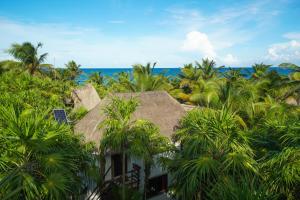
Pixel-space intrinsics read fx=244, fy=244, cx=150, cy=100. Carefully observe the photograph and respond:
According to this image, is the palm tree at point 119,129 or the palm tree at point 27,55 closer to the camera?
the palm tree at point 119,129

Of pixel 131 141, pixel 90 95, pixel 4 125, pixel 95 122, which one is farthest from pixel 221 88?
pixel 4 125

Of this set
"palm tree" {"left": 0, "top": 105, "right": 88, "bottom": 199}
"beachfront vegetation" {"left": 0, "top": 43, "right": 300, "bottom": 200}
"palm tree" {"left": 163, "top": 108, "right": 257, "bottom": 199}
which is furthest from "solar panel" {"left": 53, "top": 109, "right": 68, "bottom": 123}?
"palm tree" {"left": 163, "top": 108, "right": 257, "bottom": 199}

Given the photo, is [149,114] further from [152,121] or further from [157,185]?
[157,185]

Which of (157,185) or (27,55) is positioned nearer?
(157,185)

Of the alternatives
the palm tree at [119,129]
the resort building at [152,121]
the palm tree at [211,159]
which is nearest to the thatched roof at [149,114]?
the resort building at [152,121]

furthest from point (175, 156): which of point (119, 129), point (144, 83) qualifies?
point (144, 83)

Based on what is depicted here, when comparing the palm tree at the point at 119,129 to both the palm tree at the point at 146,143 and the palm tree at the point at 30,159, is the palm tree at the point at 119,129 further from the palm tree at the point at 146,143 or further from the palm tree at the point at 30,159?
the palm tree at the point at 30,159

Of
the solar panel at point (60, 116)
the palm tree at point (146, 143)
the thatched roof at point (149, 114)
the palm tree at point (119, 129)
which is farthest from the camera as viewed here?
the thatched roof at point (149, 114)
